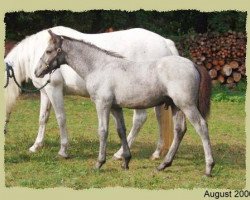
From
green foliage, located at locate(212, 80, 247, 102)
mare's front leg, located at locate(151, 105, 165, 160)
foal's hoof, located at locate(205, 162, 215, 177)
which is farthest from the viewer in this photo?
green foliage, located at locate(212, 80, 247, 102)

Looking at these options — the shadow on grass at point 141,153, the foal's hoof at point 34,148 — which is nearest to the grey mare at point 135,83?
the shadow on grass at point 141,153

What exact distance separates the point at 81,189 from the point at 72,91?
2.14 metres

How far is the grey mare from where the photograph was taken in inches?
281

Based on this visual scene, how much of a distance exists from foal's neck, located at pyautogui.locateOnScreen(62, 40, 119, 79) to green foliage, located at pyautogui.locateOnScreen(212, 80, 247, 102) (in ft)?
21.0

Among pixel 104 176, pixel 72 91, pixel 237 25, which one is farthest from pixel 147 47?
pixel 237 25

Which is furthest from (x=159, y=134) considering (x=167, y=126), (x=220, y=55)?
(x=220, y=55)

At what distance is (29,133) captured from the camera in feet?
35.0

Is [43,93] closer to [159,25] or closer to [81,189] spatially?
[81,189]

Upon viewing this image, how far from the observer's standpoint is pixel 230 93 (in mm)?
13836

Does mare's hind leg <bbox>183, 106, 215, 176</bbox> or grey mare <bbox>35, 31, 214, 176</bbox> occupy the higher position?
grey mare <bbox>35, 31, 214, 176</bbox>

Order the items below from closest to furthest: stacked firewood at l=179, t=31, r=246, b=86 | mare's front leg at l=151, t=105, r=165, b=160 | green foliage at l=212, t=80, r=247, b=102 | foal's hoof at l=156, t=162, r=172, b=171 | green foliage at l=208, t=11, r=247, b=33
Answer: foal's hoof at l=156, t=162, r=172, b=171 → mare's front leg at l=151, t=105, r=165, b=160 → green foliage at l=208, t=11, r=247, b=33 → stacked firewood at l=179, t=31, r=246, b=86 → green foliage at l=212, t=80, r=247, b=102

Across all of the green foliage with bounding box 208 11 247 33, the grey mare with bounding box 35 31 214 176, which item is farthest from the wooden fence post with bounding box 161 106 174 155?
the green foliage with bounding box 208 11 247 33

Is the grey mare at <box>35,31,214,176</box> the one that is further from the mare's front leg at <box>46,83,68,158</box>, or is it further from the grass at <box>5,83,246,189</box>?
the mare's front leg at <box>46,83,68,158</box>

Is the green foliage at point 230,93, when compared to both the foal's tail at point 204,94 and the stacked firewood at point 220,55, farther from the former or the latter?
the foal's tail at point 204,94
